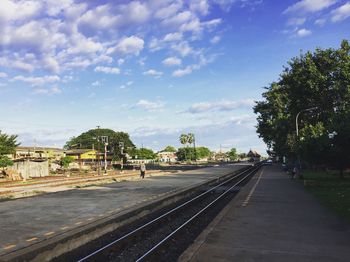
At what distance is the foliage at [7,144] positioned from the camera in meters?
48.4

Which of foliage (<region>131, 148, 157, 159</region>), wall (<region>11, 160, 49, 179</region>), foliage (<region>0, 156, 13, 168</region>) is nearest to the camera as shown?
foliage (<region>0, 156, 13, 168</region>)

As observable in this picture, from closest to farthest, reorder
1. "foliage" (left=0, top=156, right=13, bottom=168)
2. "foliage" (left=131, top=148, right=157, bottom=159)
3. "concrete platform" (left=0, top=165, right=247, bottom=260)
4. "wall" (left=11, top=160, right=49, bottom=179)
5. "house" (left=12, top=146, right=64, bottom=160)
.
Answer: "concrete platform" (left=0, top=165, right=247, bottom=260)
"foliage" (left=0, top=156, right=13, bottom=168)
"wall" (left=11, top=160, right=49, bottom=179)
"house" (left=12, top=146, right=64, bottom=160)
"foliage" (left=131, top=148, right=157, bottom=159)

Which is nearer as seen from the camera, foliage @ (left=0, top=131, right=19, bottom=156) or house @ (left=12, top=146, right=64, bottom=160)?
foliage @ (left=0, top=131, right=19, bottom=156)

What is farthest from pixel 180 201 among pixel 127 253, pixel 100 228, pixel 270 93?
pixel 270 93

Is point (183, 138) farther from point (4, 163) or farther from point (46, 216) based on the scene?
point (46, 216)

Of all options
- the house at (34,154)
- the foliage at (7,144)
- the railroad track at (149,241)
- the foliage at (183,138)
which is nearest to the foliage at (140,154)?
the foliage at (183,138)

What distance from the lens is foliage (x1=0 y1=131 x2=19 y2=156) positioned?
159 feet

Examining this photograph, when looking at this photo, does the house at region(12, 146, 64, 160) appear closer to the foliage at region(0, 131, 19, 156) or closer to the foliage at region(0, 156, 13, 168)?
the foliage at region(0, 131, 19, 156)

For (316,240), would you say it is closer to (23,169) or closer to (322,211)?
(322,211)

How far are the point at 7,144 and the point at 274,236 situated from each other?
159 ft

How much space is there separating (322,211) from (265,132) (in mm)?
59823

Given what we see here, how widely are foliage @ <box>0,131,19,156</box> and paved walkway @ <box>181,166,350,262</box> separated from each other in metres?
39.1

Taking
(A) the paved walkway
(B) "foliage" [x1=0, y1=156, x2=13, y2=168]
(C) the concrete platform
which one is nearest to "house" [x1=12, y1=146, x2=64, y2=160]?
(B) "foliage" [x1=0, y1=156, x2=13, y2=168]

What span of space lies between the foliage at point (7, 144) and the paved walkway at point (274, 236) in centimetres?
3906
